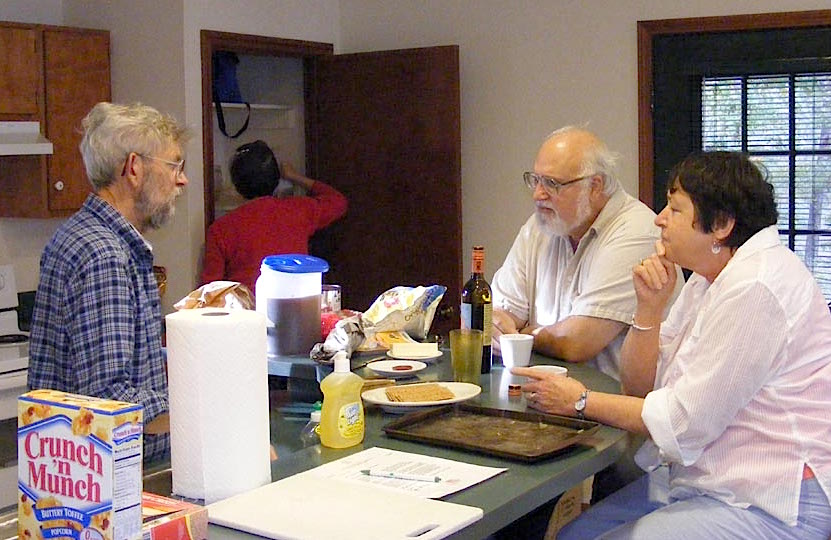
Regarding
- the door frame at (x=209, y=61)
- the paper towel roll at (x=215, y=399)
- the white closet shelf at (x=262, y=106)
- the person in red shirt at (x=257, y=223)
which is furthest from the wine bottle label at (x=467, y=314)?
the white closet shelf at (x=262, y=106)

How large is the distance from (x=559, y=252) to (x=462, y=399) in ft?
3.55

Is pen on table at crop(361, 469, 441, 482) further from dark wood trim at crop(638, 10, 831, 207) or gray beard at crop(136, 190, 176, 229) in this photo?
dark wood trim at crop(638, 10, 831, 207)

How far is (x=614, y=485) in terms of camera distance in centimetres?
295

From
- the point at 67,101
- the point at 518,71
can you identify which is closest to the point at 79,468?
the point at 67,101

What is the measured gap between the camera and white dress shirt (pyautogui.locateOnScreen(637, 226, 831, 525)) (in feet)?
6.93

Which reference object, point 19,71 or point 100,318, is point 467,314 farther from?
point 19,71

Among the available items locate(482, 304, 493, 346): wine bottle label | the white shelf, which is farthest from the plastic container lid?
the white shelf

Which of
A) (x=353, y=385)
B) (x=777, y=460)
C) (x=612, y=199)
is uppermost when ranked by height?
(x=612, y=199)

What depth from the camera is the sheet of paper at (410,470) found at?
5.78ft

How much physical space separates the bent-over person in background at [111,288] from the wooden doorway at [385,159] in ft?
6.52

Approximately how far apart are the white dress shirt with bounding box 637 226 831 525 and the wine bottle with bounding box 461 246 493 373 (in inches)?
22.0

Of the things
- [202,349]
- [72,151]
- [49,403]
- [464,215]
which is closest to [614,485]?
[202,349]

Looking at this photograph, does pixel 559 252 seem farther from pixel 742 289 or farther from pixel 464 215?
pixel 464 215

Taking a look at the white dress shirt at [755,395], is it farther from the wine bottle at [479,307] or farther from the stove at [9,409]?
the stove at [9,409]
